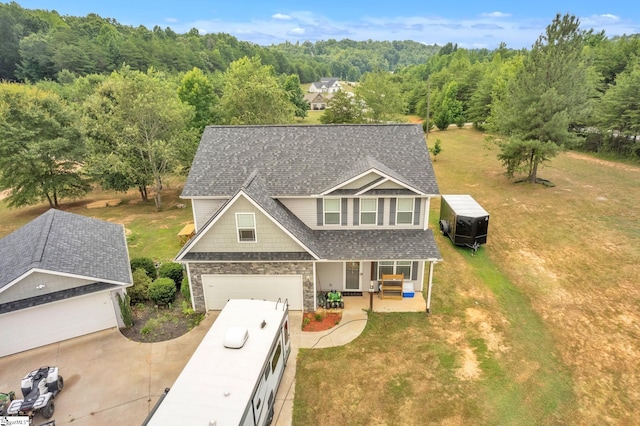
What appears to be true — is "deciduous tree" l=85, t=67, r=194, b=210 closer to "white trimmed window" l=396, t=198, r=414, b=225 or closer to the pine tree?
"white trimmed window" l=396, t=198, r=414, b=225

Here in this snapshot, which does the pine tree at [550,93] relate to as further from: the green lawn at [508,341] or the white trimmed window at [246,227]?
the white trimmed window at [246,227]

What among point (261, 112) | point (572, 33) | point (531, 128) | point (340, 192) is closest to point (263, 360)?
point (340, 192)

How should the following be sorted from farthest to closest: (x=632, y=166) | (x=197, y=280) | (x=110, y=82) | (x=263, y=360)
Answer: (x=632, y=166), (x=110, y=82), (x=197, y=280), (x=263, y=360)

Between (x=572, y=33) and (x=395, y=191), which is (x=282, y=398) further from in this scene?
(x=572, y=33)

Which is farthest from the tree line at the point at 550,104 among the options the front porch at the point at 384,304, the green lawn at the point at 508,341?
the front porch at the point at 384,304

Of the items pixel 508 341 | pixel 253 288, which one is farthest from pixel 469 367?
pixel 253 288

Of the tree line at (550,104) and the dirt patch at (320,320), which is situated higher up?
the tree line at (550,104)

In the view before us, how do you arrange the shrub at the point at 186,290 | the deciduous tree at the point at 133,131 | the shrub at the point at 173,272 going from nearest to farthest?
the shrub at the point at 186,290
the shrub at the point at 173,272
the deciduous tree at the point at 133,131
